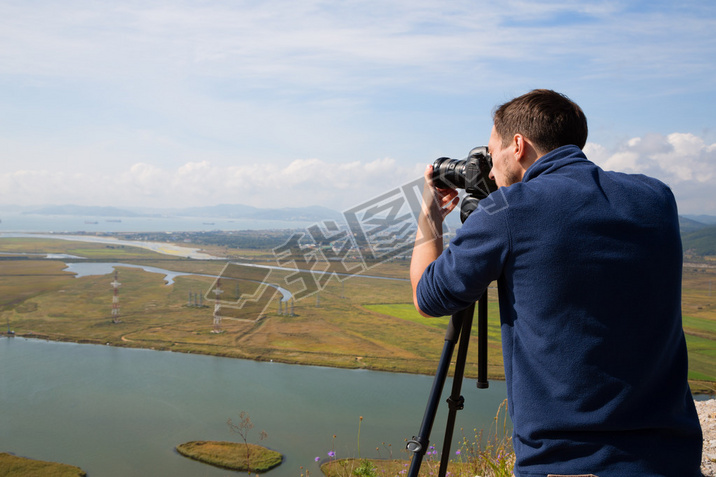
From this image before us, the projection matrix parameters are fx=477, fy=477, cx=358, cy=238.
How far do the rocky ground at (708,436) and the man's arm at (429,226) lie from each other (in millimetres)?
2029

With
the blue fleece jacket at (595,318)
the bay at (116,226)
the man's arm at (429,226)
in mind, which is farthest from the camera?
the bay at (116,226)

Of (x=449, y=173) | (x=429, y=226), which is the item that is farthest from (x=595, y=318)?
(x=449, y=173)

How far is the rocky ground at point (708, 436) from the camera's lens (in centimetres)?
247

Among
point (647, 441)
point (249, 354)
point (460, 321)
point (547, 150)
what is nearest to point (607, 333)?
point (647, 441)

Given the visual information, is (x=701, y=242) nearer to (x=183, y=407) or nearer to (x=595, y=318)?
(x=183, y=407)

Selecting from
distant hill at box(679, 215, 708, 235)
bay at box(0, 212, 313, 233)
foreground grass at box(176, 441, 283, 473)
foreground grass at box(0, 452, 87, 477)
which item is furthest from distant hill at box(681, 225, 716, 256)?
foreground grass at box(0, 452, 87, 477)

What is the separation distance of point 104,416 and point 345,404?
10.6m

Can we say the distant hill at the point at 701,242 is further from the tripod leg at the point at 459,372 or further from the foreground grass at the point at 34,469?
the tripod leg at the point at 459,372

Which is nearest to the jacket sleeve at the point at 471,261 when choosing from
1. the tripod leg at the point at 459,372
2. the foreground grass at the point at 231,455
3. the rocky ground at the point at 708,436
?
the tripod leg at the point at 459,372

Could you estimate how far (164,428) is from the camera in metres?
19.6

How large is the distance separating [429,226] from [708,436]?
309cm

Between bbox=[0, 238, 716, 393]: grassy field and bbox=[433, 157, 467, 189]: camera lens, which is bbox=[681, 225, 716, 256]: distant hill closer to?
bbox=[0, 238, 716, 393]: grassy field

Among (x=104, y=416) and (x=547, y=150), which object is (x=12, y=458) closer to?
(x=104, y=416)

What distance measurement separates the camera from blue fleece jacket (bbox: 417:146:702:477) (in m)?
0.83
